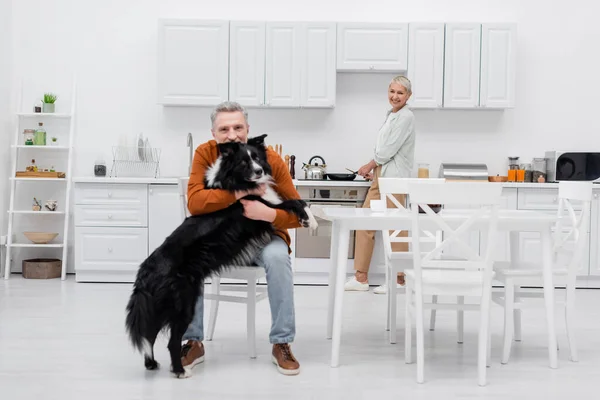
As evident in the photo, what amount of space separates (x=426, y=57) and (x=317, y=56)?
2.81 ft

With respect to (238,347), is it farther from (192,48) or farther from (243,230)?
(192,48)

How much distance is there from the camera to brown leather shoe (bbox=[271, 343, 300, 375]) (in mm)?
3000

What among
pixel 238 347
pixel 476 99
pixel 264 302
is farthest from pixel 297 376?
pixel 476 99

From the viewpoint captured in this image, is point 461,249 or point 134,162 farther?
point 134,162

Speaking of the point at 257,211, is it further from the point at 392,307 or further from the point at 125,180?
the point at 125,180

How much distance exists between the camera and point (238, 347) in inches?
137

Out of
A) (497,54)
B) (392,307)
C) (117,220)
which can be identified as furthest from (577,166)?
(117,220)

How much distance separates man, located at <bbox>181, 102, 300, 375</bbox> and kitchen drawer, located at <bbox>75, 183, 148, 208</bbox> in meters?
2.52

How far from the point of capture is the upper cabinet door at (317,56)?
571cm

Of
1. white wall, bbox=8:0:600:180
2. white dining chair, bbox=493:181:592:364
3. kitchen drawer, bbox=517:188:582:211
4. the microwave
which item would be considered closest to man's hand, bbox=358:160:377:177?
white wall, bbox=8:0:600:180

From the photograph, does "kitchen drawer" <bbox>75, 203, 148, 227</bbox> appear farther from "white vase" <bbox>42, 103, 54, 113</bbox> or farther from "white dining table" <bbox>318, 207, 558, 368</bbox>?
"white dining table" <bbox>318, 207, 558, 368</bbox>

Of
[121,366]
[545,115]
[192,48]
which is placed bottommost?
[121,366]

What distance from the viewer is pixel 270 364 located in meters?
3.17

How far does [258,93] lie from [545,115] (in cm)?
241
